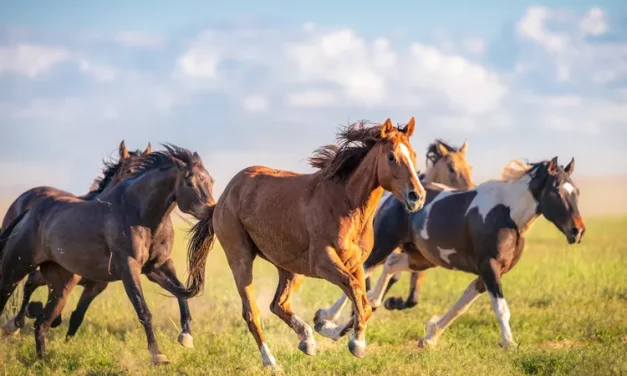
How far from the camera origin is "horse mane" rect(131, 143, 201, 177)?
31.8 ft

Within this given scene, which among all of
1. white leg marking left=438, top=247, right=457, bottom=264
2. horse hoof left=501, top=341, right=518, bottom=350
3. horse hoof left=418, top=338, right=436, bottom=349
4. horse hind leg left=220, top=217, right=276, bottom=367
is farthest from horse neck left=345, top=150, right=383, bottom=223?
white leg marking left=438, top=247, right=457, bottom=264

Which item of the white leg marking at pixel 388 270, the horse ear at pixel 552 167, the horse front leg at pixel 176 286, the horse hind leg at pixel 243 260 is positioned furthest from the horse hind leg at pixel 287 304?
Answer: the horse ear at pixel 552 167

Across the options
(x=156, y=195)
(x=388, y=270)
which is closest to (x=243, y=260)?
(x=156, y=195)

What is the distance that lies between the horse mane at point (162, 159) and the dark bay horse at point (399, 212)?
7.41 ft

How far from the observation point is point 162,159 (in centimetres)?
995

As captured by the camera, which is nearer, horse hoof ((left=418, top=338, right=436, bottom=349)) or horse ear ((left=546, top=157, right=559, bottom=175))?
horse hoof ((left=418, top=338, right=436, bottom=349))

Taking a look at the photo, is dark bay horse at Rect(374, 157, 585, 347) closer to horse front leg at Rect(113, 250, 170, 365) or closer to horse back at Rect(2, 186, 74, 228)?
horse front leg at Rect(113, 250, 170, 365)

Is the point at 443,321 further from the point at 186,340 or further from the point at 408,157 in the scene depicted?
the point at 408,157

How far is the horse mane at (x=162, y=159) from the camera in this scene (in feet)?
31.8

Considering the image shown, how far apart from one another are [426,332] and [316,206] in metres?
3.26

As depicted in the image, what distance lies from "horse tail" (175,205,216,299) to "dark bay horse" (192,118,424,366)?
1.52 feet

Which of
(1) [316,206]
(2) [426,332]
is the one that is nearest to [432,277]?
(2) [426,332]

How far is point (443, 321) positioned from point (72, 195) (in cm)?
494

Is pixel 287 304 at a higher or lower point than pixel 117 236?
lower
